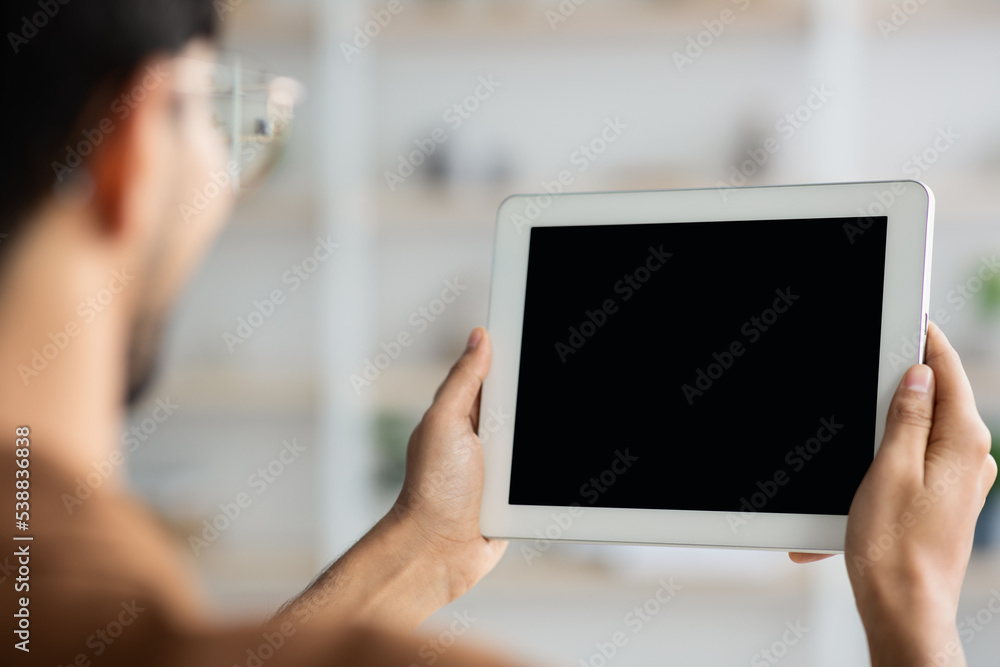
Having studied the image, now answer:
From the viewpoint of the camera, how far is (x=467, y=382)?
0.95m

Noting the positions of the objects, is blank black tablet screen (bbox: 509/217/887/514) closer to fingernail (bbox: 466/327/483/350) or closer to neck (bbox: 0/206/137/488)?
fingernail (bbox: 466/327/483/350)

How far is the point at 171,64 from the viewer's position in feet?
0.87

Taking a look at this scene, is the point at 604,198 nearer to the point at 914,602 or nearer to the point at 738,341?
the point at 738,341
